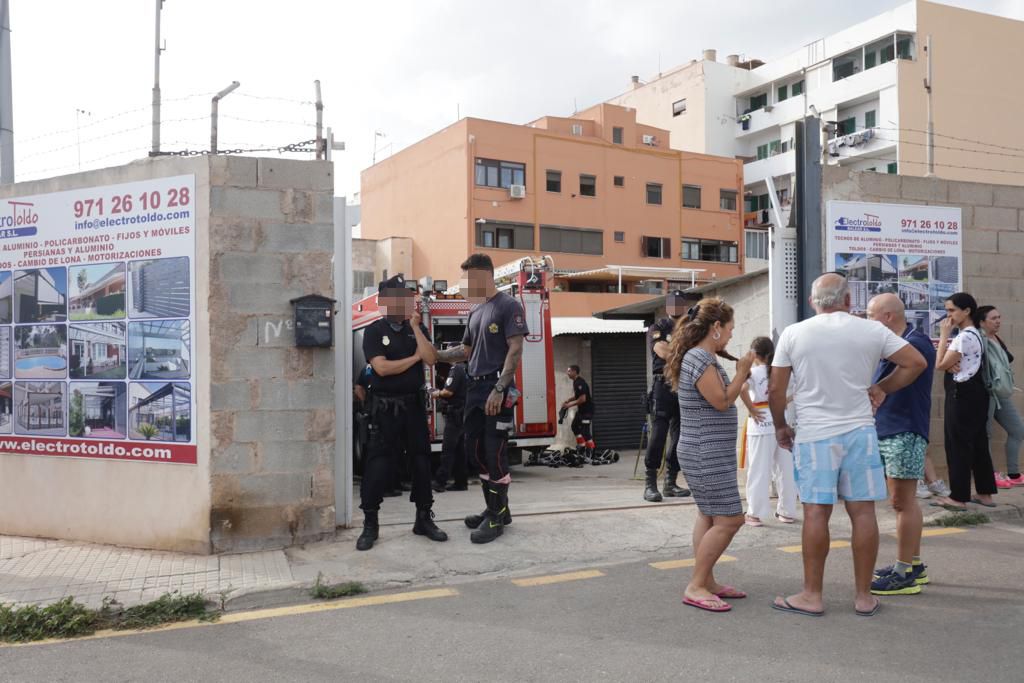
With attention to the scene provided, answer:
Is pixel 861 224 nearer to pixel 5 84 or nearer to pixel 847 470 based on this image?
pixel 847 470

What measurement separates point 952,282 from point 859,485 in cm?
488

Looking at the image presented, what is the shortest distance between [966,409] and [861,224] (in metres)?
1.97

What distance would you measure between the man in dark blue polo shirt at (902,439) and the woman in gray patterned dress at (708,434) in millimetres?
1126

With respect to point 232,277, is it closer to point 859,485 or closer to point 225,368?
point 225,368

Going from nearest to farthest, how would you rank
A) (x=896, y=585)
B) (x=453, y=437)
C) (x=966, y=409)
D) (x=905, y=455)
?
(x=896, y=585), (x=905, y=455), (x=966, y=409), (x=453, y=437)

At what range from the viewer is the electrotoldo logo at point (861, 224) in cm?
805

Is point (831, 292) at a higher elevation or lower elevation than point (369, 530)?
higher

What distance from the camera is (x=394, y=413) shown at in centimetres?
604

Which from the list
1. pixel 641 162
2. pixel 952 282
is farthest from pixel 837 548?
pixel 641 162

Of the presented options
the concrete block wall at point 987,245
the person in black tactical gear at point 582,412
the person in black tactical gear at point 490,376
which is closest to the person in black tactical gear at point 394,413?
the person in black tactical gear at point 490,376

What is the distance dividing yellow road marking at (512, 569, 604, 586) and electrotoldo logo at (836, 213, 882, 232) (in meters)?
4.41

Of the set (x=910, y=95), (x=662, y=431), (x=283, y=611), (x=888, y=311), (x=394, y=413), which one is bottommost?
(x=283, y=611)

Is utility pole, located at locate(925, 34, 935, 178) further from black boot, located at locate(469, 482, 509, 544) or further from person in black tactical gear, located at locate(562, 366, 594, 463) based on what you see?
black boot, located at locate(469, 482, 509, 544)

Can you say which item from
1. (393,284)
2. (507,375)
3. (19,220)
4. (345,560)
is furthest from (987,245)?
(19,220)
